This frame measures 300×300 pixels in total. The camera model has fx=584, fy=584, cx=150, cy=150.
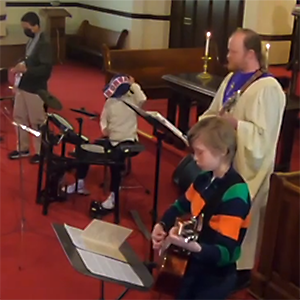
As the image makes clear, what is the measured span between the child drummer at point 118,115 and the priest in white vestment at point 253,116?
3.51 feet

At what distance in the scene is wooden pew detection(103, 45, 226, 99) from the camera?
21.9ft

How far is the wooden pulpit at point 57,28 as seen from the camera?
35.7 feet

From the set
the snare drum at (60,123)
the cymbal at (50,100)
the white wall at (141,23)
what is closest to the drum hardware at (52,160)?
the snare drum at (60,123)

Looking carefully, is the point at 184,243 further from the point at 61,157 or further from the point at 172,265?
the point at 61,157

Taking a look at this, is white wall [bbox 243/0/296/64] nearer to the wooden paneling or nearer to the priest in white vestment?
the wooden paneling

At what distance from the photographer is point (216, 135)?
2.29m

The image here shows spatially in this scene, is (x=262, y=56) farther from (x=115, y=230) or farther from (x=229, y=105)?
A: (x=115, y=230)

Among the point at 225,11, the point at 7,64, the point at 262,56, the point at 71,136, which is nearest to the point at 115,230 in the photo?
the point at 262,56

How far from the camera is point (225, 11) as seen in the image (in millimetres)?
9922

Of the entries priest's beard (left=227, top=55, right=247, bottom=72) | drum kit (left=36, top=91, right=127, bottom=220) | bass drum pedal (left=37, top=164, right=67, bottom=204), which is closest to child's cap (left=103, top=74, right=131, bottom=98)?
drum kit (left=36, top=91, right=127, bottom=220)

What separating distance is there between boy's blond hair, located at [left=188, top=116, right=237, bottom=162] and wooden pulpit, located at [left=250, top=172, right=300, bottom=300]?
919 mm

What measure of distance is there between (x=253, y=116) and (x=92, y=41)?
8.53 meters

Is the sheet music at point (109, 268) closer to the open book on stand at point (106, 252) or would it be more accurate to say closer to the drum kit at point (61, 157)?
the open book on stand at point (106, 252)

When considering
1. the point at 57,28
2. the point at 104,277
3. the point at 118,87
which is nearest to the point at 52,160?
the point at 118,87
